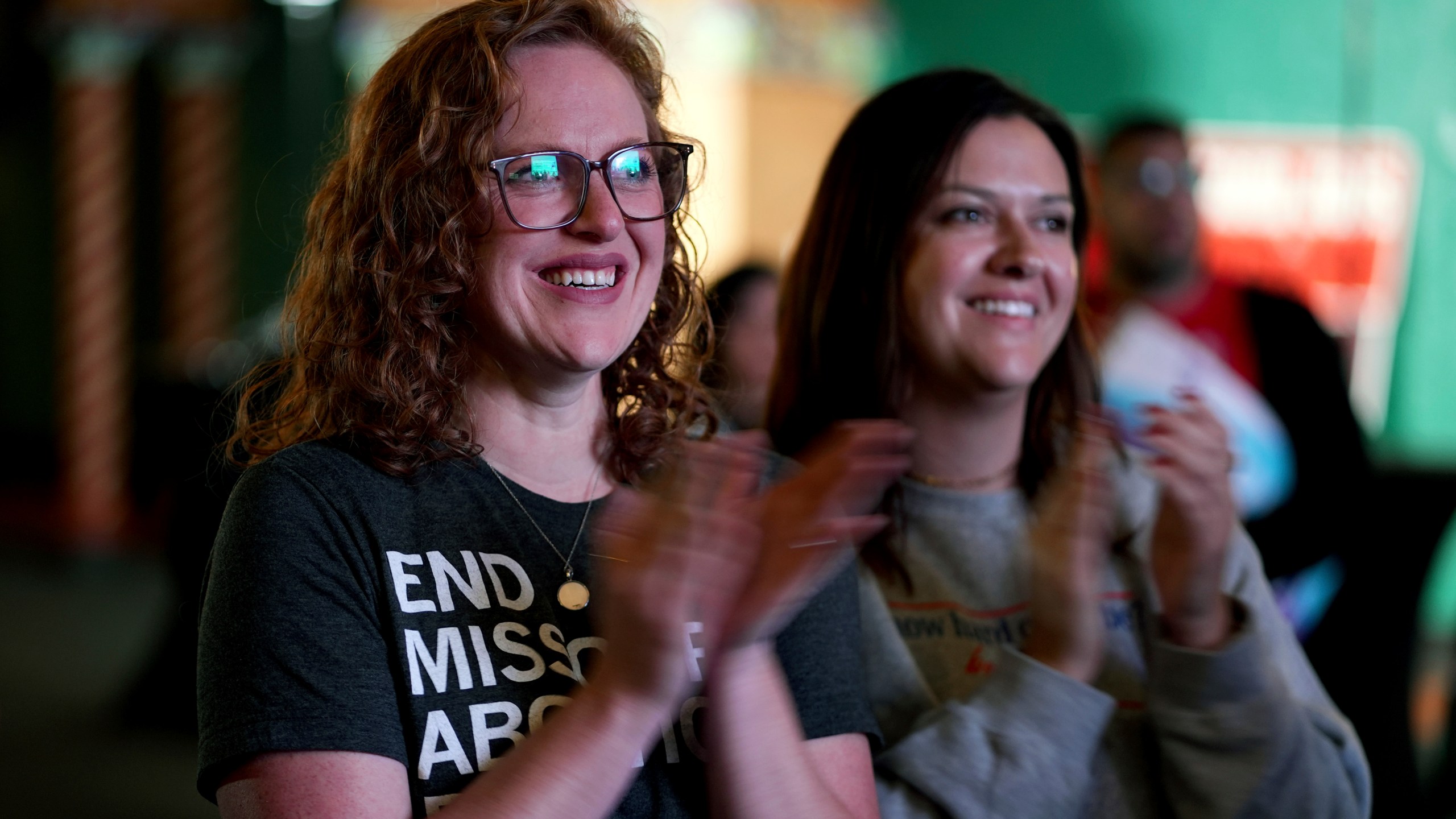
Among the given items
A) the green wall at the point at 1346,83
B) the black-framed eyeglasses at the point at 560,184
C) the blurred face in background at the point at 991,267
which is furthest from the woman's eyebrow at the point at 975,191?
the green wall at the point at 1346,83

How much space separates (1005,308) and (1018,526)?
0.89 ft

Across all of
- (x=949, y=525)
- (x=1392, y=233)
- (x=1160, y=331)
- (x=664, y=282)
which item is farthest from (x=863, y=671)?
(x=1392, y=233)

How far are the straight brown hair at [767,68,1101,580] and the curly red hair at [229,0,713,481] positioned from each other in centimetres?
38

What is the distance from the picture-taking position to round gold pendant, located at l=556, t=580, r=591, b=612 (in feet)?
4.18

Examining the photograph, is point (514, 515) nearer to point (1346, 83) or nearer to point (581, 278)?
point (581, 278)

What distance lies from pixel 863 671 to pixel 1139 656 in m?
0.34

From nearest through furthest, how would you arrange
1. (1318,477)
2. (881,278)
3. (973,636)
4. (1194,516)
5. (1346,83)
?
(1194,516) → (973,636) → (881,278) → (1318,477) → (1346,83)

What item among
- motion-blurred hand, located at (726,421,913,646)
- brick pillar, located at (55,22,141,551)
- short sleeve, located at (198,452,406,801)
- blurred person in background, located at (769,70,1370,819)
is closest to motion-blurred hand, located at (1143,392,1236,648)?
blurred person in background, located at (769,70,1370,819)

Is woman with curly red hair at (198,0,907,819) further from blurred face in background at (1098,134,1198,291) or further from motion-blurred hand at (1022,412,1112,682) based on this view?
blurred face in background at (1098,134,1198,291)

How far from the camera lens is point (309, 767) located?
1074 millimetres

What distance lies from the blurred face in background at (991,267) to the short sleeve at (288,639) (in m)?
0.77

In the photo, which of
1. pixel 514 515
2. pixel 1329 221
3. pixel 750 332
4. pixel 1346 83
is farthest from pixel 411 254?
pixel 1346 83

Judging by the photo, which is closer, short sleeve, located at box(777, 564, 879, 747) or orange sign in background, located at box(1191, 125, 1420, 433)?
short sleeve, located at box(777, 564, 879, 747)

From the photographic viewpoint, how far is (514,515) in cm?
129
